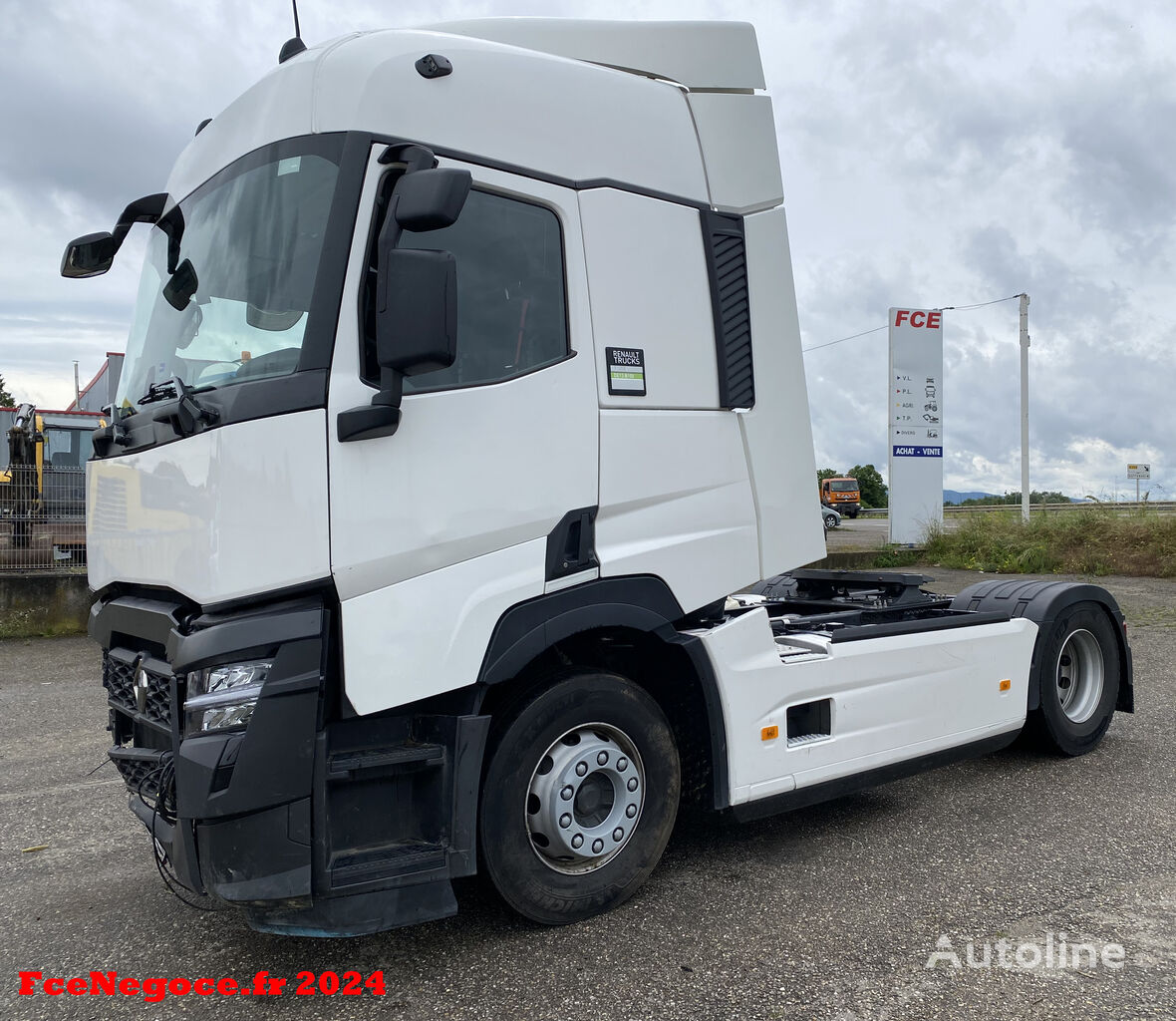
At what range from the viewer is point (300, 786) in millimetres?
2742

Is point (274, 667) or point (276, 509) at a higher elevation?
point (276, 509)

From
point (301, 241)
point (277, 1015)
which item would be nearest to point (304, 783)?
point (277, 1015)

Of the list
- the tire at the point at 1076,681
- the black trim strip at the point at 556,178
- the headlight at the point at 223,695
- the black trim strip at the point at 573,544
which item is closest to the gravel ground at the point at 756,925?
the tire at the point at 1076,681

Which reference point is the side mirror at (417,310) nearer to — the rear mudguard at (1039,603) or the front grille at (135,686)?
the front grille at (135,686)

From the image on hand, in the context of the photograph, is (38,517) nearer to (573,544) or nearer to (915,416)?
(573,544)

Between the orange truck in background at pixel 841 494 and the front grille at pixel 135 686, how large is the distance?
39439mm

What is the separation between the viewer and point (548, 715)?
3252mm

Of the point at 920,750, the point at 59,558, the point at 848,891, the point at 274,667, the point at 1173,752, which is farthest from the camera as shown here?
the point at 59,558

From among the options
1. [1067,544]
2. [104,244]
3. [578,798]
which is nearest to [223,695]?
[578,798]

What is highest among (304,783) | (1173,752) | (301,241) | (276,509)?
(301,241)

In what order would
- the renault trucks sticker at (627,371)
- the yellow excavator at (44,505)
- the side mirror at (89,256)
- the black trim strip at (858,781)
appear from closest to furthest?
the renault trucks sticker at (627,371) → the black trim strip at (858,781) → the side mirror at (89,256) → the yellow excavator at (44,505)

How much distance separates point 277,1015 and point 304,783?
2.42 feet

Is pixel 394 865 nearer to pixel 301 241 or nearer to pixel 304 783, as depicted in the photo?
pixel 304 783

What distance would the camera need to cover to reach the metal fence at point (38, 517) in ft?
34.1
